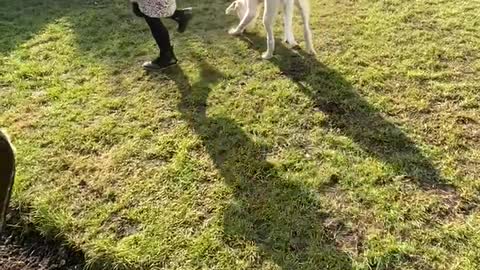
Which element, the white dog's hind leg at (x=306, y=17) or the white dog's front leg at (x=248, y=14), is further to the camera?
the white dog's front leg at (x=248, y=14)

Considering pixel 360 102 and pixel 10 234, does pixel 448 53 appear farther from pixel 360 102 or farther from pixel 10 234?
pixel 10 234

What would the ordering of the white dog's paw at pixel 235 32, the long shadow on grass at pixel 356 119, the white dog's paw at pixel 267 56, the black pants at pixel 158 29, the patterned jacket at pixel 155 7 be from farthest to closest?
the white dog's paw at pixel 235 32
the white dog's paw at pixel 267 56
the black pants at pixel 158 29
the patterned jacket at pixel 155 7
the long shadow on grass at pixel 356 119

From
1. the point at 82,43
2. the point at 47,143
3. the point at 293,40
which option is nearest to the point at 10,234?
the point at 47,143

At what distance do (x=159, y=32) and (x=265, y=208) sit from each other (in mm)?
1567

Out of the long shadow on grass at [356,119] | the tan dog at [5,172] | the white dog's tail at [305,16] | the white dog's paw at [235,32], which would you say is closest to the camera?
the tan dog at [5,172]

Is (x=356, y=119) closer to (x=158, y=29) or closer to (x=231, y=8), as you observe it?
(x=158, y=29)

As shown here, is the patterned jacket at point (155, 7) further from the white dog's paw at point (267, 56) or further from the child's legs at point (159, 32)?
the white dog's paw at point (267, 56)

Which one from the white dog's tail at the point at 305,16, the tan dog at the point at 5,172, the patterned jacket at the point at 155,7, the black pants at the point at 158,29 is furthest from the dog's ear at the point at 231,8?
the tan dog at the point at 5,172

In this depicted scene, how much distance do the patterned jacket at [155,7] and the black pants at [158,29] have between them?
0.26ft

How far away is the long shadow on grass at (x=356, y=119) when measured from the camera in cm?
278

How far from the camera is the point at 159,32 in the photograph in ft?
11.7

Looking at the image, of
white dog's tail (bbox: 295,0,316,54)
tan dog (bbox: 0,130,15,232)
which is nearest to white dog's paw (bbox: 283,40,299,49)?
white dog's tail (bbox: 295,0,316,54)

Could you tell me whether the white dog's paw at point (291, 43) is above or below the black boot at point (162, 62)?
below

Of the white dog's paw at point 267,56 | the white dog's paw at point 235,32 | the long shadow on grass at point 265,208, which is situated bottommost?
the long shadow on grass at point 265,208
